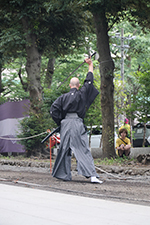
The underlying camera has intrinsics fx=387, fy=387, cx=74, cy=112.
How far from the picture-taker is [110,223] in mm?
3430

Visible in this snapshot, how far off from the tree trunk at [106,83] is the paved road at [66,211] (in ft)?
25.7

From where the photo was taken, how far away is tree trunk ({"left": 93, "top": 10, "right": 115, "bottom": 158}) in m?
12.7

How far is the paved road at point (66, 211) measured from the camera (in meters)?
3.53

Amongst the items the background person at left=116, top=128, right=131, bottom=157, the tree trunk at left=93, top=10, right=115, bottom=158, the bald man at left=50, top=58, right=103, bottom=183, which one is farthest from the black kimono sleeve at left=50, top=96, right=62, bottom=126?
the tree trunk at left=93, top=10, right=115, bottom=158

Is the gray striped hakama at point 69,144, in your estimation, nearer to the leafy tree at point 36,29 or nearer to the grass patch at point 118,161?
the grass patch at point 118,161

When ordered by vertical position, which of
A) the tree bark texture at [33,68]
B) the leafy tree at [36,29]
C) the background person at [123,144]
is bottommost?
the background person at [123,144]

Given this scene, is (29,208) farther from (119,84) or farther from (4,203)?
(119,84)

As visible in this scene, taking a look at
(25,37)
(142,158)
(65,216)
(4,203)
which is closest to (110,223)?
(65,216)

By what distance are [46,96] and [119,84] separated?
3.60m

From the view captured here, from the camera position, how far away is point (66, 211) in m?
4.00

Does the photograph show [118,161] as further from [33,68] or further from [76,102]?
[33,68]

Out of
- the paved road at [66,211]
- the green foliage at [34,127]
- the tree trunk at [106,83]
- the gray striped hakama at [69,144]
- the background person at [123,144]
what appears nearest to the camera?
the paved road at [66,211]

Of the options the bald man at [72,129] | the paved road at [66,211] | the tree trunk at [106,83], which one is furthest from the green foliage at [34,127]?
the paved road at [66,211]

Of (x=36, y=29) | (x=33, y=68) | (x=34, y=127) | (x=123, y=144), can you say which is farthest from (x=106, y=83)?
(x=36, y=29)
